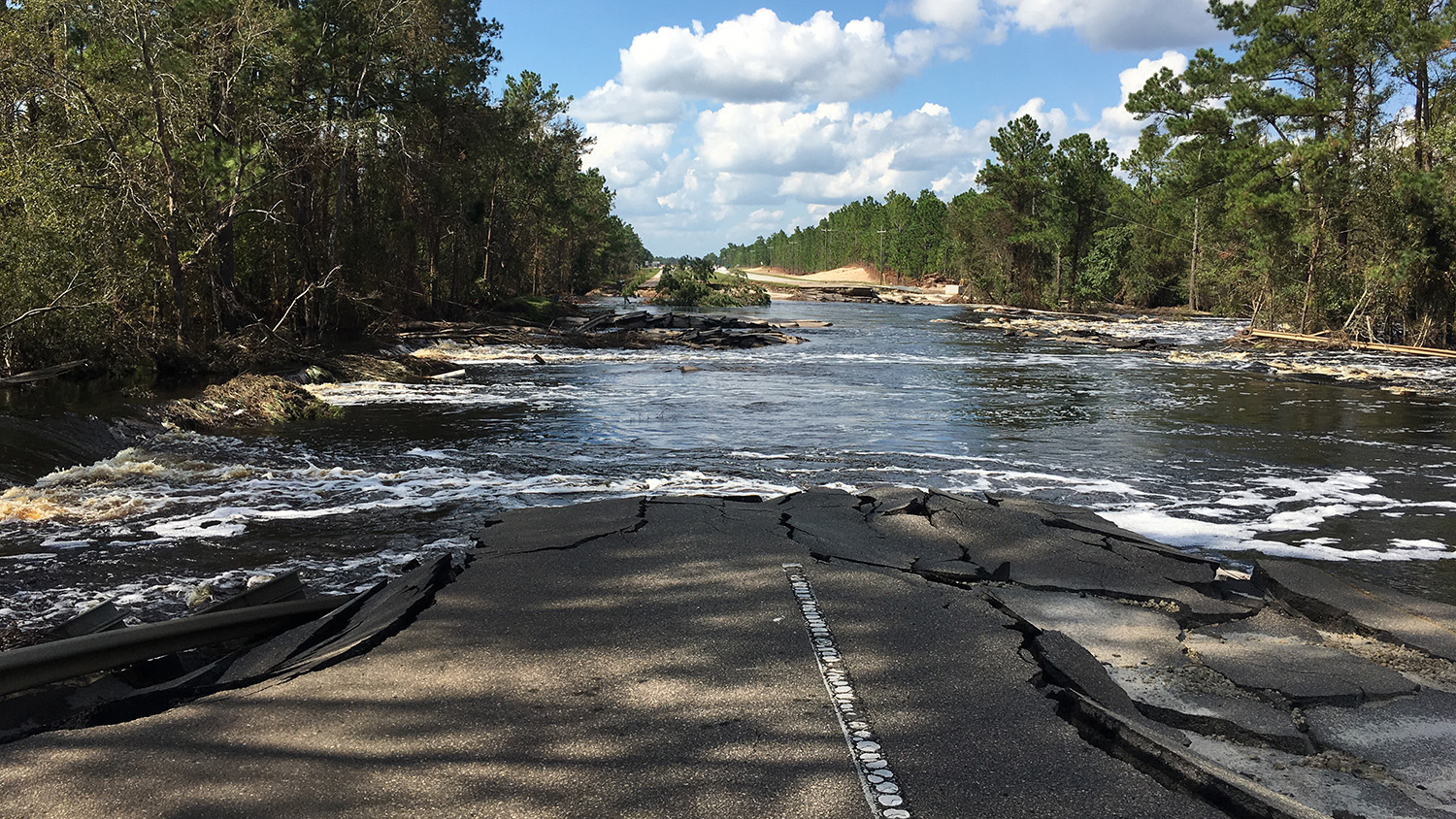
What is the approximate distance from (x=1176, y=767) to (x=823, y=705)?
1.26 metres

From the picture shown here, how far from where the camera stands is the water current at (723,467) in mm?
6898

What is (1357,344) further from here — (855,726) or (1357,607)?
(855,726)

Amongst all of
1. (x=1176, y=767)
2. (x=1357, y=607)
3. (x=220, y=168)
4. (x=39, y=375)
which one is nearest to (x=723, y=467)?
(x=1357, y=607)

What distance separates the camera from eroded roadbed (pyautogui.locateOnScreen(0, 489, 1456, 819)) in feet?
9.32

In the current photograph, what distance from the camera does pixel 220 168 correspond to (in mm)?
17906

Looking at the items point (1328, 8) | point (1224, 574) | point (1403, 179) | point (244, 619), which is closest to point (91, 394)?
point (244, 619)

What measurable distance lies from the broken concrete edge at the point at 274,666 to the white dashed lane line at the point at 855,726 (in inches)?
83.1

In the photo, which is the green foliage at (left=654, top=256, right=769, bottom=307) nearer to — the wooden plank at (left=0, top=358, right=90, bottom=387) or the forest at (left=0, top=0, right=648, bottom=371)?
the forest at (left=0, top=0, right=648, bottom=371)

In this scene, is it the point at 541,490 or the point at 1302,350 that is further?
the point at 1302,350

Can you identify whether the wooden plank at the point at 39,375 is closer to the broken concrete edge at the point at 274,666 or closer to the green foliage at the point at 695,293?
the broken concrete edge at the point at 274,666

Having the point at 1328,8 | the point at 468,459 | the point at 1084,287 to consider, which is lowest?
the point at 468,459

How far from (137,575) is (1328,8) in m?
38.5

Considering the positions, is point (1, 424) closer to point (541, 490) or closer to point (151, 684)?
point (541, 490)

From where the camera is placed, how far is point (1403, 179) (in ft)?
86.2
